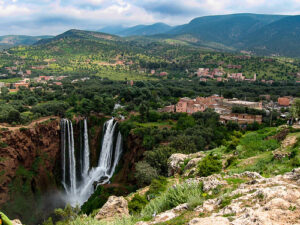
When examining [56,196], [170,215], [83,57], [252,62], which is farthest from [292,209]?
[83,57]

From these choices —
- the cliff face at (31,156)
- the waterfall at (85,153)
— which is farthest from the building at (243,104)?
the cliff face at (31,156)

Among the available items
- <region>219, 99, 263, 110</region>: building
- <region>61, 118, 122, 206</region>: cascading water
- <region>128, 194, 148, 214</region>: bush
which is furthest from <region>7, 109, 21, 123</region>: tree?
<region>219, 99, 263, 110</region>: building

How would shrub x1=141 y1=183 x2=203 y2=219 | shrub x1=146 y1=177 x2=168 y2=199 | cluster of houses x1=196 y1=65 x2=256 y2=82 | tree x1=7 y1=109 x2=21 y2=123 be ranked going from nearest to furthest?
shrub x1=141 y1=183 x2=203 y2=219 → shrub x1=146 y1=177 x2=168 y2=199 → tree x1=7 y1=109 x2=21 y2=123 → cluster of houses x1=196 y1=65 x2=256 y2=82

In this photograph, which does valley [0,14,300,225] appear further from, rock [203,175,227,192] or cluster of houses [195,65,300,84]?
cluster of houses [195,65,300,84]

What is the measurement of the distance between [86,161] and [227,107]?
31908 millimetres

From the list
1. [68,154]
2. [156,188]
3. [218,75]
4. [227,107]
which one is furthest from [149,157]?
[218,75]

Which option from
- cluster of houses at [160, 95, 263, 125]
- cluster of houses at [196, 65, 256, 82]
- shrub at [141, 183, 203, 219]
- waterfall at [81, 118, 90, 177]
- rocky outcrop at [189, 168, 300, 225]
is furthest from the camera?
cluster of houses at [196, 65, 256, 82]

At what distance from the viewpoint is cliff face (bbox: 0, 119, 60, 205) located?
30.2m

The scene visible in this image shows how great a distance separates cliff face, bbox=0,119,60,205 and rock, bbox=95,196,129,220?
23.6 metres

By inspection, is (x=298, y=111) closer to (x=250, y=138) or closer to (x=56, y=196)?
(x=250, y=138)

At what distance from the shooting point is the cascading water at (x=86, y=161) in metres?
35.3

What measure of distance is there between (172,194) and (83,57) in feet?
403

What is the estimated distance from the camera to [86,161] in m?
38.3

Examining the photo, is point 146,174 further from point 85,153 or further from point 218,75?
point 218,75
